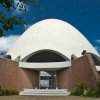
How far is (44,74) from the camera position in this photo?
4303cm

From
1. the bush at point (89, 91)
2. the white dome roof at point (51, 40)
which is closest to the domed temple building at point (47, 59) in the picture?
the white dome roof at point (51, 40)

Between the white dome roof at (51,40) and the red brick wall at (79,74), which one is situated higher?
the white dome roof at (51,40)

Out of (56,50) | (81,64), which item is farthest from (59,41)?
(81,64)

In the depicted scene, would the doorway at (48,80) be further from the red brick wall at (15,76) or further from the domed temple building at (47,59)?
the red brick wall at (15,76)

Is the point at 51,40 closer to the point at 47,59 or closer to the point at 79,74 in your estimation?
the point at 47,59

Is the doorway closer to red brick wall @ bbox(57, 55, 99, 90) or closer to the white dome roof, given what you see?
red brick wall @ bbox(57, 55, 99, 90)

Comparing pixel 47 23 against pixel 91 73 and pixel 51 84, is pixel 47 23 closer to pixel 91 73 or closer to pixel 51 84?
pixel 51 84

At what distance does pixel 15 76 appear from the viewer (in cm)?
3547

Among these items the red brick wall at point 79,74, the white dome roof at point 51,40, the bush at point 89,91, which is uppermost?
the white dome roof at point 51,40

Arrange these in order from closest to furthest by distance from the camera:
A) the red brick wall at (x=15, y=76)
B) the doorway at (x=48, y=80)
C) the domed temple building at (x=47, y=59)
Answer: the red brick wall at (x=15, y=76) → the domed temple building at (x=47, y=59) → the doorway at (x=48, y=80)

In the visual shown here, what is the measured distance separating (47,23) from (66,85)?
12195 millimetres

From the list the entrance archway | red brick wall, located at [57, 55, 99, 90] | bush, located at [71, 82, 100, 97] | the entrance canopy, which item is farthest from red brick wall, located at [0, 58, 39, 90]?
bush, located at [71, 82, 100, 97]

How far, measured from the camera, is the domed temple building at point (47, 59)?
3397 centimetres

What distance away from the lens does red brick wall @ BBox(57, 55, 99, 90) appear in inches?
1109
